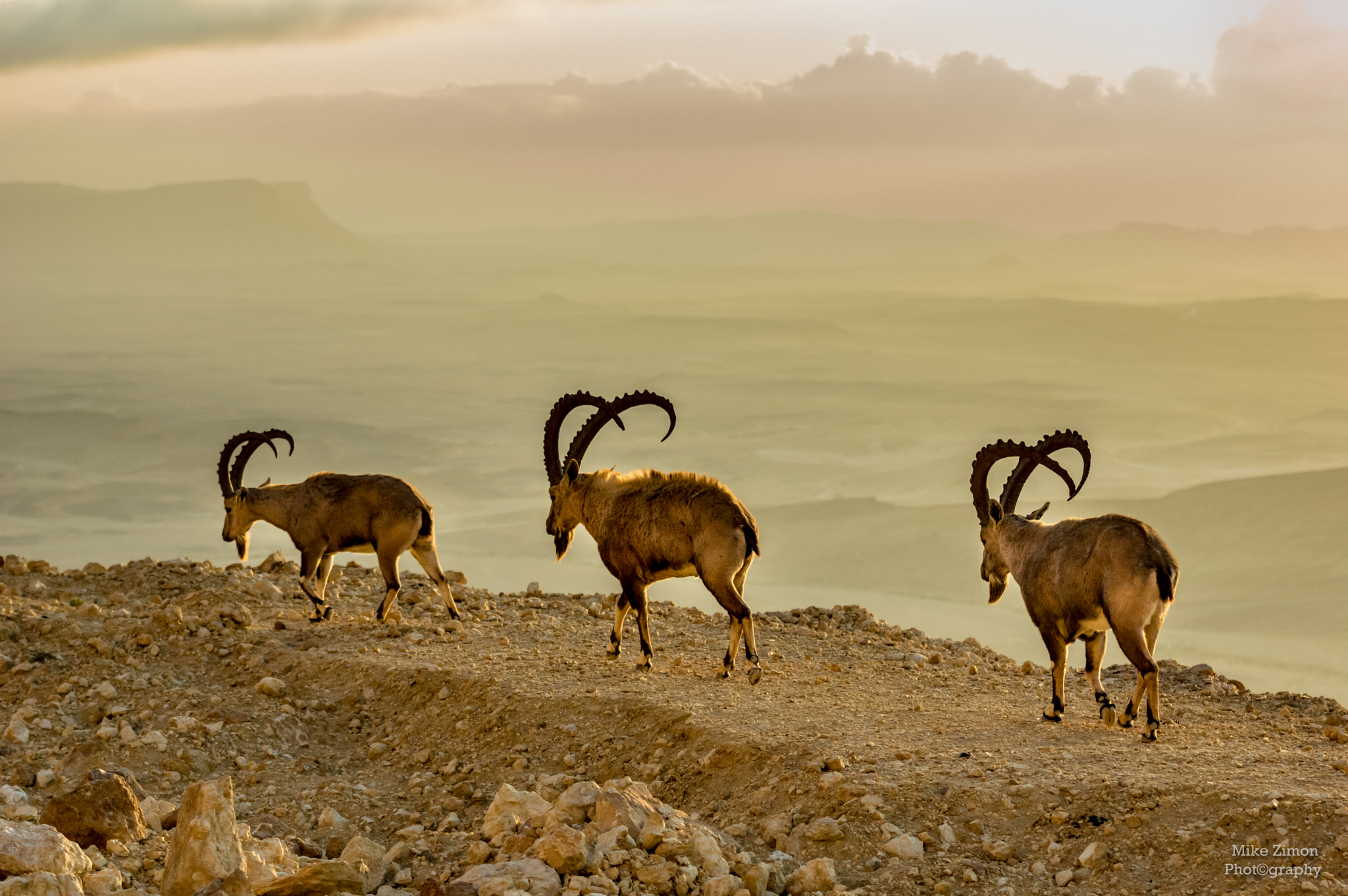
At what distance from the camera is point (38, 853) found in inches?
348

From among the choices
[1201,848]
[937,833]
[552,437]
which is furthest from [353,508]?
[1201,848]

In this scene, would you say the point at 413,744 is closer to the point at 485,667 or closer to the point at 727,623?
the point at 485,667

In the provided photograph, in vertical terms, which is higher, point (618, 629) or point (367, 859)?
point (618, 629)

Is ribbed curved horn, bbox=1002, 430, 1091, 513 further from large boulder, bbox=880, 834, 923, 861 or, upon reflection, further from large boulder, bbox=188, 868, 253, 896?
large boulder, bbox=188, 868, 253, 896

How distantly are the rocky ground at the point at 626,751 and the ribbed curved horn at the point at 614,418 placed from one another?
8.36ft

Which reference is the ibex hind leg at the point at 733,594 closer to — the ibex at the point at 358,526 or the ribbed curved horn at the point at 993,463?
the ribbed curved horn at the point at 993,463

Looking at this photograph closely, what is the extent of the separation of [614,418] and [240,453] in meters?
7.30

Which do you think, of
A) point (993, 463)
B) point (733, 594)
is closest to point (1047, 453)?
point (993, 463)

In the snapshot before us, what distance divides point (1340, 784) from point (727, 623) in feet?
32.3

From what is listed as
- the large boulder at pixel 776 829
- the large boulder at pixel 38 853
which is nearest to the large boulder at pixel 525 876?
the large boulder at pixel 776 829

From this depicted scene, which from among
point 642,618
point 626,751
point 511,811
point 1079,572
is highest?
point 1079,572

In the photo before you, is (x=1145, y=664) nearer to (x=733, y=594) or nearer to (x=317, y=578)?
(x=733, y=594)

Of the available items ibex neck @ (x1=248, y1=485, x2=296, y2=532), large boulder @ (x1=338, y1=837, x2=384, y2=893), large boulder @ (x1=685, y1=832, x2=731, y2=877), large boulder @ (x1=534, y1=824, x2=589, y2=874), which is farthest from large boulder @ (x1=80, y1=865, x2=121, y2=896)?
ibex neck @ (x1=248, y1=485, x2=296, y2=532)

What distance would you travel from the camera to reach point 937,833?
1001 cm
